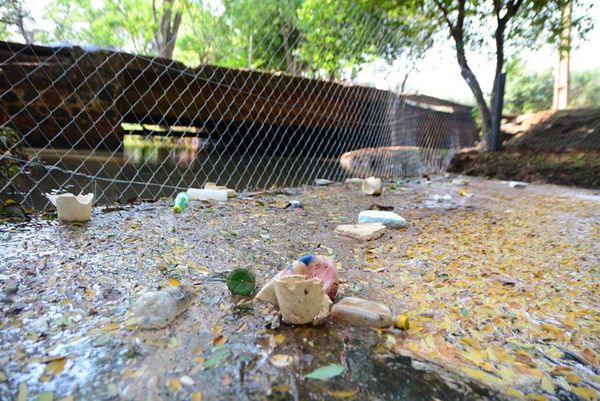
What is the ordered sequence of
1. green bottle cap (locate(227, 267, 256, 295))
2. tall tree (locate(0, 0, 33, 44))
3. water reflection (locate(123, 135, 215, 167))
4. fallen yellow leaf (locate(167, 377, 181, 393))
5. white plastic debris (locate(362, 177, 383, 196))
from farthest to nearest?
water reflection (locate(123, 135, 215, 167))
white plastic debris (locate(362, 177, 383, 196))
tall tree (locate(0, 0, 33, 44))
green bottle cap (locate(227, 267, 256, 295))
fallen yellow leaf (locate(167, 377, 181, 393))

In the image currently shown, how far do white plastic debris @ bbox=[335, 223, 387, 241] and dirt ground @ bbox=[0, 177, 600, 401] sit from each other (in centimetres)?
6

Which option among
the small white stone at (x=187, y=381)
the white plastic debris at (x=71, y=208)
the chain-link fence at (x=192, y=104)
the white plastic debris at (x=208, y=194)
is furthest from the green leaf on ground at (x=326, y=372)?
the white plastic debris at (x=208, y=194)

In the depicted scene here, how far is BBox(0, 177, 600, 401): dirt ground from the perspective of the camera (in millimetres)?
742

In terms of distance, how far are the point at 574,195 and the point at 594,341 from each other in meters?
3.16

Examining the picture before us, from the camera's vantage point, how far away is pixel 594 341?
951 mm

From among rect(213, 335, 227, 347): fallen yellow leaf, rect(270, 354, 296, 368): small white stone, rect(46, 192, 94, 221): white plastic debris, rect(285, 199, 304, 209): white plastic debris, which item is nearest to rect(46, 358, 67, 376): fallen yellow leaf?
rect(213, 335, 227, 347): fallen yellow leaf

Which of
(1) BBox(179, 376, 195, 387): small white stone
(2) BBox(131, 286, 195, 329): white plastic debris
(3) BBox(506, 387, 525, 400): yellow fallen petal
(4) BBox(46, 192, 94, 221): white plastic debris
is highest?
(4) BBox(46, 192, 94, 221): white plastic debris

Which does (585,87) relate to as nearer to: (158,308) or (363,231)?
(363,231)

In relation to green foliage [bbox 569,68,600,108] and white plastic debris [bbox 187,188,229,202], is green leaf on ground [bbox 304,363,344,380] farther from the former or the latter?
green foliage [bbox 569,68,600,108]

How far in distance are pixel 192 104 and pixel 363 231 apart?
250 centimetres

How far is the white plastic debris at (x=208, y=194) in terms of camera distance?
8.09ft

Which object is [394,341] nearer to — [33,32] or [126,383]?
[126,383]

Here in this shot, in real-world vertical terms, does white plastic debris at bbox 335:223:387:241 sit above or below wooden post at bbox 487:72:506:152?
below

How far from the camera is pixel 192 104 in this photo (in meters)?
3.65
